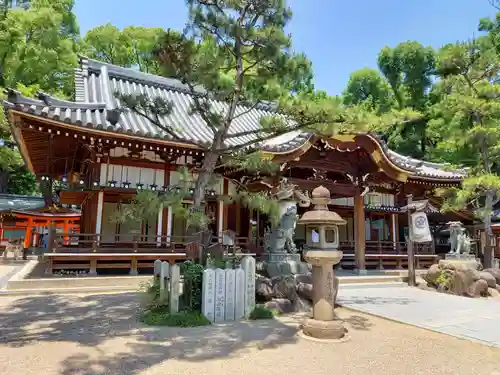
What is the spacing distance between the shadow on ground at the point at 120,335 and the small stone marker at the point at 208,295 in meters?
0.34

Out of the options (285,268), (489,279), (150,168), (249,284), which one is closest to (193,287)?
(249,284)

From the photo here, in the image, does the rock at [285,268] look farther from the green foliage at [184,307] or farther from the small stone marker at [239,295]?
the green foliage at [184,307]

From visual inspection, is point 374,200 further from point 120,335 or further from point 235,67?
point 120,335

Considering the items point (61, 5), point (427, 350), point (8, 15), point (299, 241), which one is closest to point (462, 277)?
point (427, 350)

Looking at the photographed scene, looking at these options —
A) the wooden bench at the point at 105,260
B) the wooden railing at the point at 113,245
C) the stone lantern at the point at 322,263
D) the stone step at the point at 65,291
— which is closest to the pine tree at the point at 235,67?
the stone lantern at the point at 322,263

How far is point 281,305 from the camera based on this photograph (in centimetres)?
727

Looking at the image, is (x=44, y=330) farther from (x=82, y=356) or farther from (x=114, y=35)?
(x=114, y=35)

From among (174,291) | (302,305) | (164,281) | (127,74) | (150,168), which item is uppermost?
(127,74)

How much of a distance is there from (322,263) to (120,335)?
130 inches

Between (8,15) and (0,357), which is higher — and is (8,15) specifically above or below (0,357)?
above

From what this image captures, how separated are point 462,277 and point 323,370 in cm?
795

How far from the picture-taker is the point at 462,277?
10.2m

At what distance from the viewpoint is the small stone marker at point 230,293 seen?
6.46 metres

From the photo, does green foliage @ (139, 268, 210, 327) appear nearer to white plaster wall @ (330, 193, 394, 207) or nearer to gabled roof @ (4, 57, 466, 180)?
gabled roof @ (4, 57, 466, 180)
